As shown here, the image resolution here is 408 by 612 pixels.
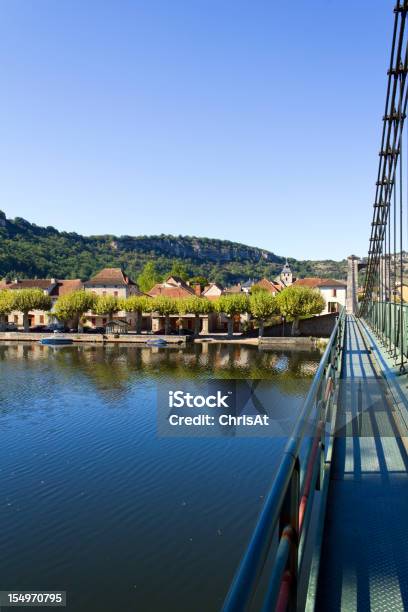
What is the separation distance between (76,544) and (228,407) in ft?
50.4

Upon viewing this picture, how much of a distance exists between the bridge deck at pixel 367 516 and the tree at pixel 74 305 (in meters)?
52.1

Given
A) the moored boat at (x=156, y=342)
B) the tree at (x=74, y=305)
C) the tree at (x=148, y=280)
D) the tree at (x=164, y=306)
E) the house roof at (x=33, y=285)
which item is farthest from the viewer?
the tree at (x=148, y=280)

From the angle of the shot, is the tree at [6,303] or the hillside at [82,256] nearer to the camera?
the tree at [6,303]

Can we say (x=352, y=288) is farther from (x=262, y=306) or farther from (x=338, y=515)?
(x=338, y=515)

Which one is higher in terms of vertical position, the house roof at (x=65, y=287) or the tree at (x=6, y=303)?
the house roof at (x=65, y=287)

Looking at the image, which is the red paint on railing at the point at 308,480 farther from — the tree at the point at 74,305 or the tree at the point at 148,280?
the tree at the point at 148,280

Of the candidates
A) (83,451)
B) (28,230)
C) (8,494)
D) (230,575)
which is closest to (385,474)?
(230,575)

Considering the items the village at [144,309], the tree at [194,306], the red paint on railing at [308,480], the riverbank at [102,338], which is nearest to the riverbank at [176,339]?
the riverbank at [102,338]

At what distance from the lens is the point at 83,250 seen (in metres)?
148

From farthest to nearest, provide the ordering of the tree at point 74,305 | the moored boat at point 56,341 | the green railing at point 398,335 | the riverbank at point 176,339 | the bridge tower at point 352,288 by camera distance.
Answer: the bridge tower at point 352,288, the tree at point 74,305, the riverbank at point 176,339, the moored boat at point 56,341, the green railing at point 398,335

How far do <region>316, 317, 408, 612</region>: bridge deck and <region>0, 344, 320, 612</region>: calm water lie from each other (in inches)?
188

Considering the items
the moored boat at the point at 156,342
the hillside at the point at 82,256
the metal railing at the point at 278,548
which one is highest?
the hillside at the point at 82,256

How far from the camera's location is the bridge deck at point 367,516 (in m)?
2.57

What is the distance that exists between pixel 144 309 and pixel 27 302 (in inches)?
484
